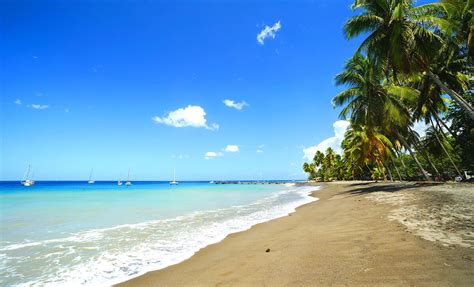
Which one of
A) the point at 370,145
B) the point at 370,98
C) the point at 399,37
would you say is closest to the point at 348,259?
the point at 399,37

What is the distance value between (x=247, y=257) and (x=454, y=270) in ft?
11.7

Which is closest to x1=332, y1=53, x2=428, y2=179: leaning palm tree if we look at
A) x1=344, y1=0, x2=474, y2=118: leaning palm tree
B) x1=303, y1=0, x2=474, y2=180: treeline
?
x1=303, y1=0, x2=474, y2=180: treeline

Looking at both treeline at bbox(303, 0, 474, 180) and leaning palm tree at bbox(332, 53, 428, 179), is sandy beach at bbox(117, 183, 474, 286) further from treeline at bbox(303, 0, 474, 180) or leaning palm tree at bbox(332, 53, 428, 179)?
leaning palm tree at bbox(332, 53, 428, 179)

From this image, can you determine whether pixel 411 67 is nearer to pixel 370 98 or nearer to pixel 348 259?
pixel 370 98

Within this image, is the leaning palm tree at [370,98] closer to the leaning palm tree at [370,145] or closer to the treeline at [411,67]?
the treeline at [411,67]

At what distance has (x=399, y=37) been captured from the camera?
559 inches

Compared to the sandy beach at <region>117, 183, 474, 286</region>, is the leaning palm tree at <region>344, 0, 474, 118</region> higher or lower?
higher

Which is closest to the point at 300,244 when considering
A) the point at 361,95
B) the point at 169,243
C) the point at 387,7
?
the point at 169,243

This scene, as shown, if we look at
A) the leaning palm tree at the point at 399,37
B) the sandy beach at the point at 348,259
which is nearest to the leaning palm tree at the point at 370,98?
the leaning palm tree at the point at 399,37

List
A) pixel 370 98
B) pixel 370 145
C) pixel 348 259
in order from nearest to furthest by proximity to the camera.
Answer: pixel 348 259 → pixel 370 98 → pixel 370 145

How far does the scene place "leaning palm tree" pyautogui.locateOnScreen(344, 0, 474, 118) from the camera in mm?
14156

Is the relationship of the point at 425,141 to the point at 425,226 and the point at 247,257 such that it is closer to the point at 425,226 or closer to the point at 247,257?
the point at 425,226

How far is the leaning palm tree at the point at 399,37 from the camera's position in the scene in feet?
46.4

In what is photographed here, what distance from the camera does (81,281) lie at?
16.1 feet
